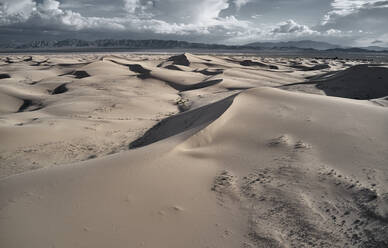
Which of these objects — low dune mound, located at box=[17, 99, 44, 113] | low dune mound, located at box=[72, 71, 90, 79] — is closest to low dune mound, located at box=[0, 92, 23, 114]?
low dune mound, located at box=[17, 99, 44, 113]

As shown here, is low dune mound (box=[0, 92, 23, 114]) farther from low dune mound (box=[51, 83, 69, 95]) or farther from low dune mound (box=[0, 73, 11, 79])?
low dune mound (box=[0, 73, 11, 79])

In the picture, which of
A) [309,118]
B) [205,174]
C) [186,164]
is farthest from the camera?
[309,118]

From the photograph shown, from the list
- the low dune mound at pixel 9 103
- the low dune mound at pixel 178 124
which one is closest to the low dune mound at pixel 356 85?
the low dune mound at pixel 178 124

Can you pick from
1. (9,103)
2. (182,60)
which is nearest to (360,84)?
(9,103)

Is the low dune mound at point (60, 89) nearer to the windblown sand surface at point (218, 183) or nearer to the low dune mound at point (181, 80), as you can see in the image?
the low dune mound at point (181, 80)

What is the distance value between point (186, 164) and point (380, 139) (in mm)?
3471

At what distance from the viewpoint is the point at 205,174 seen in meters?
4.00

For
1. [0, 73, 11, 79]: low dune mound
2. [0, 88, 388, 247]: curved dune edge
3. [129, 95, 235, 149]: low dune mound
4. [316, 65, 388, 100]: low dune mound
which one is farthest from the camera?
[0, 73, 11, 79]: low dune mound

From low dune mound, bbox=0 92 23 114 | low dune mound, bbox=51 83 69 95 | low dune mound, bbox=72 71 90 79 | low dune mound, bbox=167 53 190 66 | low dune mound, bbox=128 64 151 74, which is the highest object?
low dune mound, bbox=167 53 190 66

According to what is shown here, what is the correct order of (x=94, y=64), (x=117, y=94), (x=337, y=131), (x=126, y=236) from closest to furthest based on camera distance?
1. (x=126, y=236)
2. (x=337, y=131)
3. (x=117, y=94)
4. (x=94, y=64)

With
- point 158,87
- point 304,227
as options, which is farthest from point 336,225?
point 158,87

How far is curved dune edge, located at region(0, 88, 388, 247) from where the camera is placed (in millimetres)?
2754

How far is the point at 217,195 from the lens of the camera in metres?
3.50

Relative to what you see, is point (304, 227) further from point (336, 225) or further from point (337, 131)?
point (337, 131)
